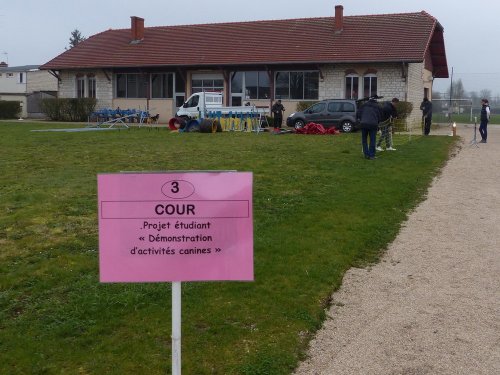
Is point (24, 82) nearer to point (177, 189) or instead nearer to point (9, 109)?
point (9, 109)

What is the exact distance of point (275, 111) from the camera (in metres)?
30.4

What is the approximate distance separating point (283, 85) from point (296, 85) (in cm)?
77

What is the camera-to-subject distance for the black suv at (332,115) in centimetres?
2923

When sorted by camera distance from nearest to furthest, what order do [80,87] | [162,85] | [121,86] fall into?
[162,85] < [121,86] < [80,87]

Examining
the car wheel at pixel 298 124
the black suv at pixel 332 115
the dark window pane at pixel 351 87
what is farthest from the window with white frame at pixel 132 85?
the black suv at pixel 332 115

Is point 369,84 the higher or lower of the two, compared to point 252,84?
lower

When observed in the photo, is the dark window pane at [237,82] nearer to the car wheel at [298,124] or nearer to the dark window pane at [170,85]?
the dark window pane at [170,85]

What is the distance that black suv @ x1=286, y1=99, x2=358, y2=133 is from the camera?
2923cm

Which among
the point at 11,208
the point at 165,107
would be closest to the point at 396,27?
the point at 165,107

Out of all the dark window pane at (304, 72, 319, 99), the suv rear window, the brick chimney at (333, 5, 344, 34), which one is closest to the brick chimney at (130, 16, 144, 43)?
the dark window pane at (304, 72, 319, 99)

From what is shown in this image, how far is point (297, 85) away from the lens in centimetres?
3725

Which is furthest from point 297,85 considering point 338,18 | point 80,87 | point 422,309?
point 422,309

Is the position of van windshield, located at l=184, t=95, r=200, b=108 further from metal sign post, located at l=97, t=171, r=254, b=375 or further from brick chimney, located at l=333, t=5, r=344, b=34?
metal sign post, located at l=97, t=171, r=254, b=375

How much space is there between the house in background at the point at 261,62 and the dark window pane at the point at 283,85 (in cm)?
6
